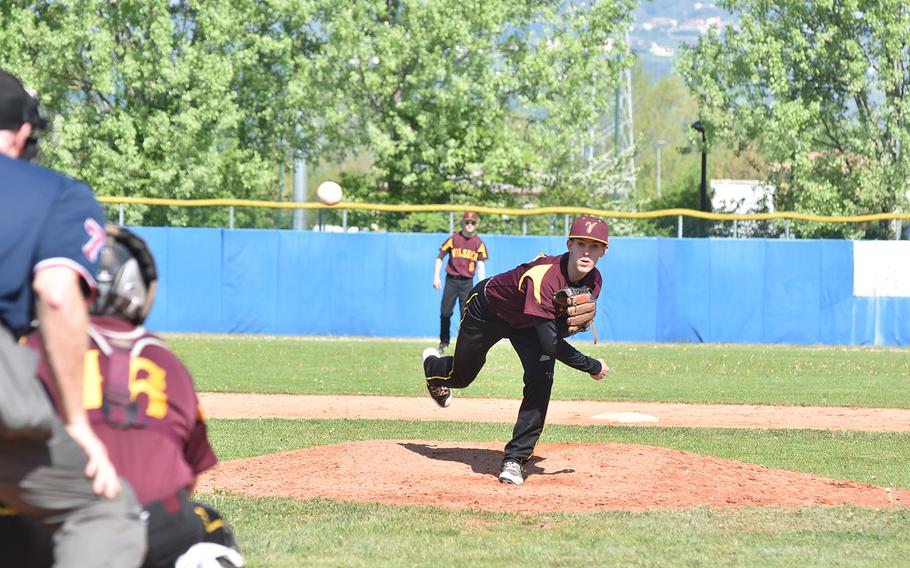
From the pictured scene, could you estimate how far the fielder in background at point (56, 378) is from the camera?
316 cm

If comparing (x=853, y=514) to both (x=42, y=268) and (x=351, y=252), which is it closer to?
(x=42, y=268)

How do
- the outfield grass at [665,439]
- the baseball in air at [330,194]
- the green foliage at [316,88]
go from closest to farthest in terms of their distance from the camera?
the outfield grass at [665,439]
the baseball in air at [330,194]
the green foliage at [316,88]

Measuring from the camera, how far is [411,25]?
3012 cm

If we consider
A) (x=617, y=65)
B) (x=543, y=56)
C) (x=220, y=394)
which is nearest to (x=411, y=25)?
(x=543, y=56)

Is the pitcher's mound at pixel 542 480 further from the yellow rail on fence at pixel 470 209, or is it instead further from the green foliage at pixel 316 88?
the green foliage at pixel 316 88

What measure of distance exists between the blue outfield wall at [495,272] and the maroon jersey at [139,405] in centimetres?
1955

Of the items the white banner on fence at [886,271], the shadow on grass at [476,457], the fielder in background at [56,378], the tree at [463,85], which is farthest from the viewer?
the tree at [463,85]

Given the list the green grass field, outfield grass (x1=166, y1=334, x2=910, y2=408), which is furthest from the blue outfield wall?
the green grass field

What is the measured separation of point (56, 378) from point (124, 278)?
0.44 meters

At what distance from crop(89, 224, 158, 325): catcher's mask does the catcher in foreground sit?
13.9 ft

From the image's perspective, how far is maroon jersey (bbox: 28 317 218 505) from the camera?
343 cm

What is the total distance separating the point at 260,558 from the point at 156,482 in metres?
2.33

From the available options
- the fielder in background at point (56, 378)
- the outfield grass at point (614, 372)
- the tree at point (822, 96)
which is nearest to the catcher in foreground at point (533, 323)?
the fielder in background at point (56, 378)

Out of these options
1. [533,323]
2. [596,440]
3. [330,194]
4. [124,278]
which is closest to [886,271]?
[330,194]
